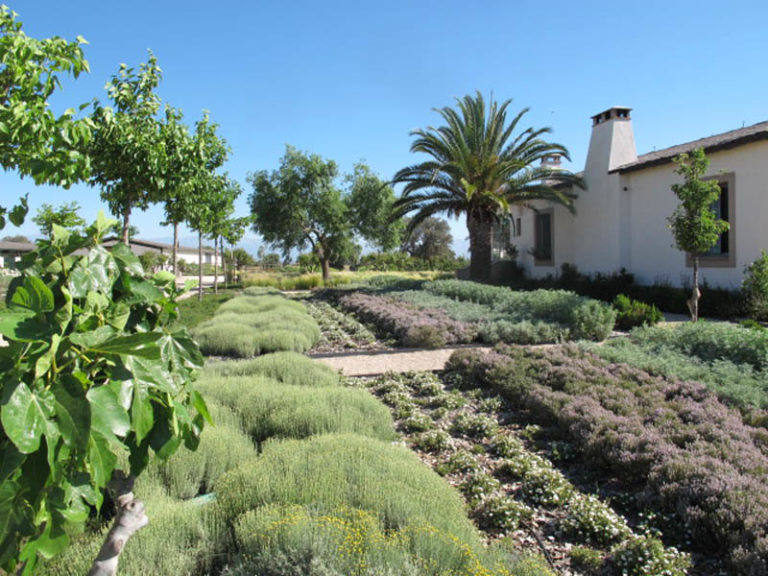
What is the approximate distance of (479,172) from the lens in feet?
57.0

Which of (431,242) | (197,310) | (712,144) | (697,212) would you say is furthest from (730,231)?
(431,242)

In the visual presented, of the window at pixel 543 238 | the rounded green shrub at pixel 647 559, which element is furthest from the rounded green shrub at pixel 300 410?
the window at pixel 543 238

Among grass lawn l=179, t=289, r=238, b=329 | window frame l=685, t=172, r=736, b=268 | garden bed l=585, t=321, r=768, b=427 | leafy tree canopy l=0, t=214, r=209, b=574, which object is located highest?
window frame l=685, t=172, r=736, b=268

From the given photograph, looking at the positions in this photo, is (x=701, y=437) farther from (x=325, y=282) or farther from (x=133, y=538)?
(x=325, y=282)

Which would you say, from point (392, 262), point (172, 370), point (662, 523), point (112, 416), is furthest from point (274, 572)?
point (392, 262)

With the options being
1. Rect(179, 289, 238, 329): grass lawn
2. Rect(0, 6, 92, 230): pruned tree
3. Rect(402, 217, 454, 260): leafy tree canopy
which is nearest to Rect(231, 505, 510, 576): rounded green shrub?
Rect(0, 6, 92, 230): pruned tree

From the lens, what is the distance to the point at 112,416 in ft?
3.82

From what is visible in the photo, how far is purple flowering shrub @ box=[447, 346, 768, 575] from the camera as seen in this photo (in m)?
3.03

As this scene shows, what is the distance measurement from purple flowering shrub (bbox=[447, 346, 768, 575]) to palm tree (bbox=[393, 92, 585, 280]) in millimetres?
11519

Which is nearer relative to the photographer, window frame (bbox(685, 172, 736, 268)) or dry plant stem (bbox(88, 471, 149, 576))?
dry plant stem (bbox(88, 471, 149, 576))

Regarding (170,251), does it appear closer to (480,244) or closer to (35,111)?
(480,244)

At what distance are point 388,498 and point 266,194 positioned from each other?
26292 millimetres

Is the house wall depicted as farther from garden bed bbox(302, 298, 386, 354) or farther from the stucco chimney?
garden bed bbox(302, 298, 386, 354)

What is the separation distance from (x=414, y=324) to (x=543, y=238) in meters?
13.5
